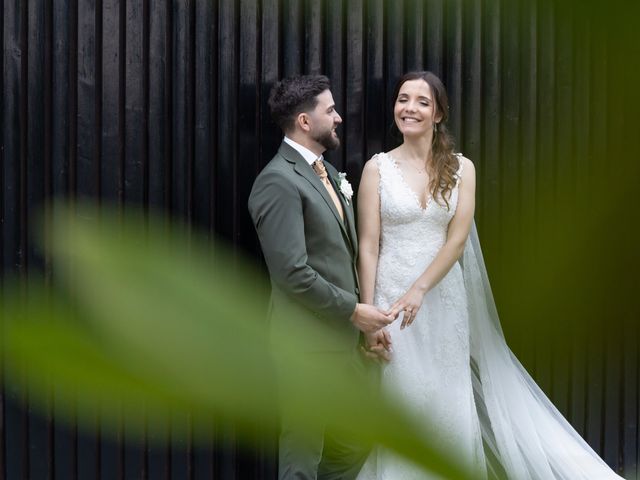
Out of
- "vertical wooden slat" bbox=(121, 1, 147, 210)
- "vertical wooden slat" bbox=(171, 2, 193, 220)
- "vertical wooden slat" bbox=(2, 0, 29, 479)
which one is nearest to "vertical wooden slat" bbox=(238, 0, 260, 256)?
"vertical wooden slat" bbox=(171, 2, 193, 220)

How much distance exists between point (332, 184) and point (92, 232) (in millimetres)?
3152

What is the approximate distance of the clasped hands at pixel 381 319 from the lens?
10.8 feet

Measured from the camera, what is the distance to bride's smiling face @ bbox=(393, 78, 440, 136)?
342 cm

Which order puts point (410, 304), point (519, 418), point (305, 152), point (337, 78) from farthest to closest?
point (519, 418)
point (337, 78)
point (410, 304)
point (305, 152)

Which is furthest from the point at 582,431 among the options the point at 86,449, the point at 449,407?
the point at 86,449

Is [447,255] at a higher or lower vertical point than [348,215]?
lower

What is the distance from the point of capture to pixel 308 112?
329 centimetres

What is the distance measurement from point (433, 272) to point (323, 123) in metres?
0.60

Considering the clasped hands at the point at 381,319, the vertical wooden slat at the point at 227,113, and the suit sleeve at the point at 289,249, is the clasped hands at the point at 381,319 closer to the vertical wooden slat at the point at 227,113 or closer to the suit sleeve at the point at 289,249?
the suit sleeve at the point at 289,249

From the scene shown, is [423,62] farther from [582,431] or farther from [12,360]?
[12,360]

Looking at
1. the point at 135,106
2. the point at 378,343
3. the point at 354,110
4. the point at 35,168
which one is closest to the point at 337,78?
the point at 354,110

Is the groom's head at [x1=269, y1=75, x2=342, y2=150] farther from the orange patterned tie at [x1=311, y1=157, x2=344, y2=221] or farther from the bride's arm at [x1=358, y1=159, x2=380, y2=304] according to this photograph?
the bride's arm at [x1=358, y1=159, x2=380, y2=304]

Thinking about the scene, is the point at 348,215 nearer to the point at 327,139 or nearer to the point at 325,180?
the point at 325,180

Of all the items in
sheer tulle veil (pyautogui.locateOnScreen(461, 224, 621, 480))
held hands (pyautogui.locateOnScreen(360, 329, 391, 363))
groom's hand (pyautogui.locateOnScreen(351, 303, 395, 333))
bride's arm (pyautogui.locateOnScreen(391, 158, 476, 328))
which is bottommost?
sheer tulle veil (pyautogui.locateOnScreen(461, 224, 621, 480))
